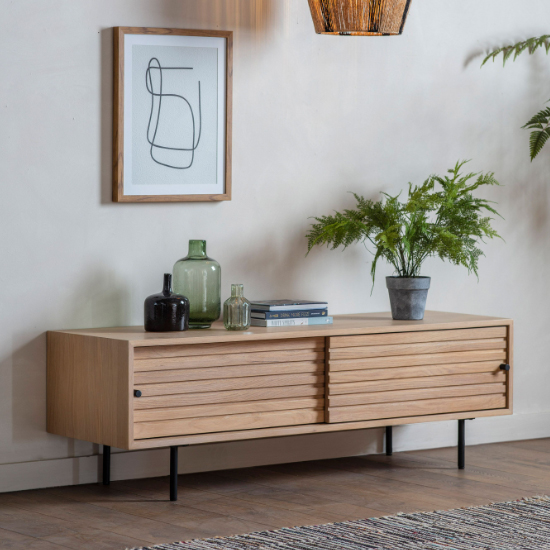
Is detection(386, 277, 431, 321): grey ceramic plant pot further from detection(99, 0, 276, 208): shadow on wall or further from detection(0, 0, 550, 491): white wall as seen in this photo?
detection(99, 0, 276, 208): shadow on wall

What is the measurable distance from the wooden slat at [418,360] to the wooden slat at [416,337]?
0.18ft

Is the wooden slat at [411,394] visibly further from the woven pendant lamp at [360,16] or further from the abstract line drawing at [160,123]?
the woven pendant lamp at [360,16]

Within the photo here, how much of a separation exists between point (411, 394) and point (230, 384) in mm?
717

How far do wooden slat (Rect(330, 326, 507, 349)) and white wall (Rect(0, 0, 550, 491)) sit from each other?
46 cm

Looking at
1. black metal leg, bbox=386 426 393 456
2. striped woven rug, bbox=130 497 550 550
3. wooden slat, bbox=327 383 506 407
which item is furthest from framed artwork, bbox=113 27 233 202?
striped woven rug, bbox=130 497 550 550

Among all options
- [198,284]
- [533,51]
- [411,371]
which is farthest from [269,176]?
[533,51]

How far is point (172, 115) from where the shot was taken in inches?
144

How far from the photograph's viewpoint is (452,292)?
430 centimetres

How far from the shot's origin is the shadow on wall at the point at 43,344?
346cm

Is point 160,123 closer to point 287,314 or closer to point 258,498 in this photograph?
point 287,314

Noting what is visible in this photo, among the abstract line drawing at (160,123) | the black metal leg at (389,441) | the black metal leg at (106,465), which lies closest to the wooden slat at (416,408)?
the black metal leg at (389,441)

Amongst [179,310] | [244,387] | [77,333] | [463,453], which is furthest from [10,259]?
[463,453]

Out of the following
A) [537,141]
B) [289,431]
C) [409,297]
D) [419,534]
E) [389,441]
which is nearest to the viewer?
[419,534]

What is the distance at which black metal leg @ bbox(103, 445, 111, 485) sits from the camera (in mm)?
3564
